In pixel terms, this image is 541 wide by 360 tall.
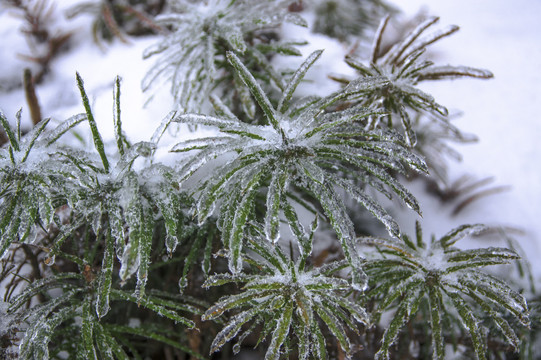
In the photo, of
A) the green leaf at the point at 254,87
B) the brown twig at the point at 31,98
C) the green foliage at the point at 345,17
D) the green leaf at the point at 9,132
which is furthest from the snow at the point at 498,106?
the brown twig at the point at 31,98

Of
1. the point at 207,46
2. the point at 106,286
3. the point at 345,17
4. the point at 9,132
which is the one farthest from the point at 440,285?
the point at 345,17

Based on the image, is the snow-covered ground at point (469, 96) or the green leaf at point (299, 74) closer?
the green leaf at point (299, 74)

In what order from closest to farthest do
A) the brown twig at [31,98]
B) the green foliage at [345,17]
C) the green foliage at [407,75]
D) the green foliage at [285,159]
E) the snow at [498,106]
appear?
the green foliage at [285,159]
the green foliage at [407,75]
the brown twig at [31,98]
the snow at [498,106]
the green foliage at [345,17]

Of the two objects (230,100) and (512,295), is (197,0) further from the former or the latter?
(512,295)

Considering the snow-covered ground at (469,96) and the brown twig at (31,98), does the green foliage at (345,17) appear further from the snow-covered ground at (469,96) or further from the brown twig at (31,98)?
the brown twig at (31,98)

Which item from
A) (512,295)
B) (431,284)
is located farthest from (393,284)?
→ (512,295)

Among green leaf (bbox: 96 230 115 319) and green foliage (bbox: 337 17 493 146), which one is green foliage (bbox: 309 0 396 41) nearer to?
green foliage (bbox: 337 17 493 146)

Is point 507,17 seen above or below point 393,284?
above
